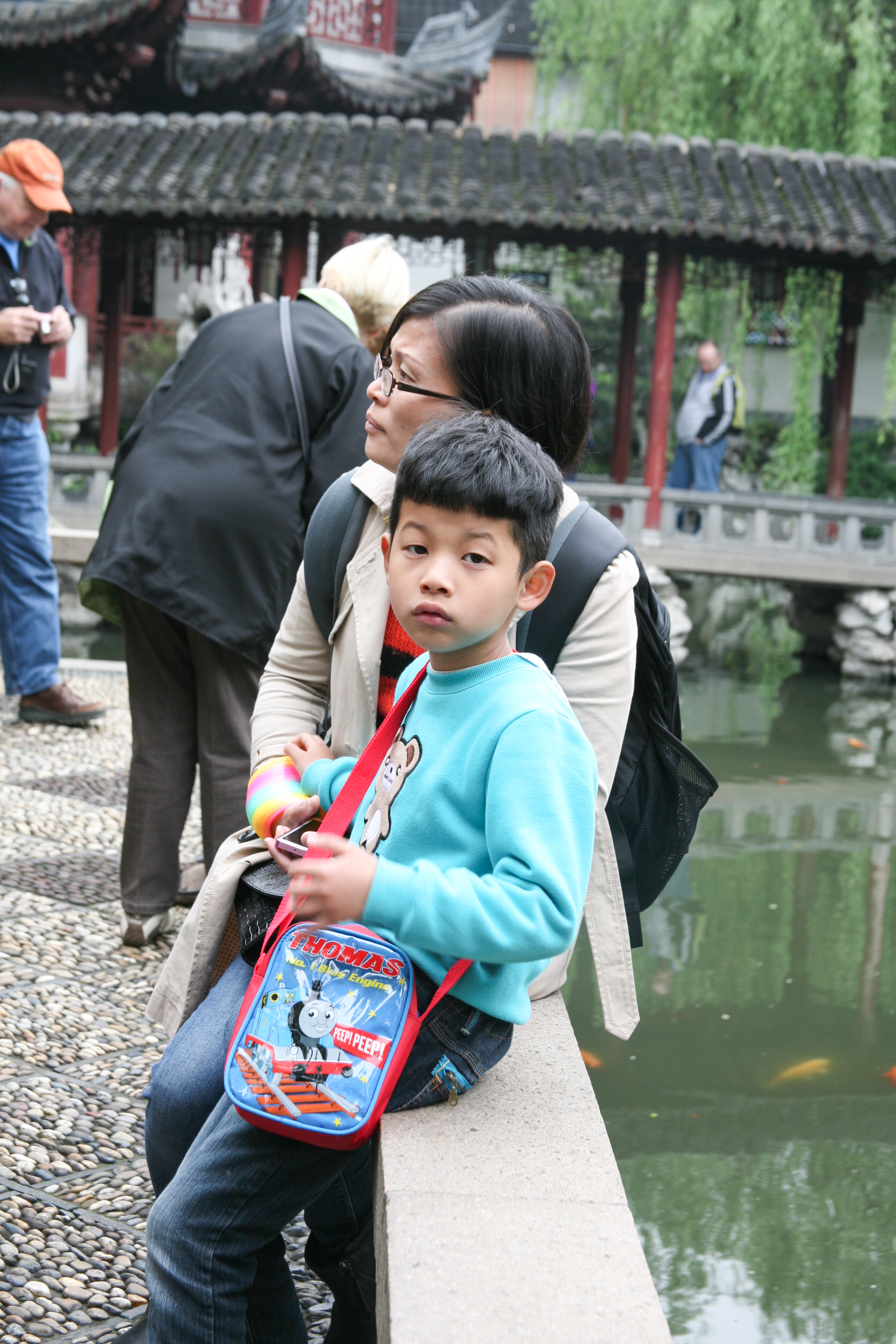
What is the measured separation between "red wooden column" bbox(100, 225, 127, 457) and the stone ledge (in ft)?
34.7

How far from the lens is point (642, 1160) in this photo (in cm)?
285

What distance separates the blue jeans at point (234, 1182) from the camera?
140 centimetres

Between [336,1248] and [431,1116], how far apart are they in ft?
0.83

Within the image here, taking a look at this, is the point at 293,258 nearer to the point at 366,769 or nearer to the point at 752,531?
the point at 752,531

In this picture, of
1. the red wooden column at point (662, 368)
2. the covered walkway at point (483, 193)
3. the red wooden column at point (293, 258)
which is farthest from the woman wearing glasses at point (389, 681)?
the red wooden column at point (293, 258)

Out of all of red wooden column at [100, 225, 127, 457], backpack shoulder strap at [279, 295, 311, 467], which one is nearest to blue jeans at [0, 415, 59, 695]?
backpack shoulder strap at [279, 295, 311, 467]

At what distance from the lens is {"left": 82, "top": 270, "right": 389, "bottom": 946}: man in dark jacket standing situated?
299 centimetres

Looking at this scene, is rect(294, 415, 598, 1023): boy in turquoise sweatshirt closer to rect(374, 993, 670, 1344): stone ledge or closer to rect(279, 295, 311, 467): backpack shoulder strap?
rect(374, 993, 670, 1344): stone ledge

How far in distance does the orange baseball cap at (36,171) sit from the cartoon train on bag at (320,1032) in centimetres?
388

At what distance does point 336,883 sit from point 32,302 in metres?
4.30

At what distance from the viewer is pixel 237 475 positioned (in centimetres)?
299

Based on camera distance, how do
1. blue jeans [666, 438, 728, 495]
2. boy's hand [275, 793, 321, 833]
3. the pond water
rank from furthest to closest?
blue jeans [666, 438, 728, 495] → the pond water → boy's hand [275, 793, 321, 833]

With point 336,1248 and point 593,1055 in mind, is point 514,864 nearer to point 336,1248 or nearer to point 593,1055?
point 336,1248

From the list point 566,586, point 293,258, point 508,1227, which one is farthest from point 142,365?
point 508,1227
